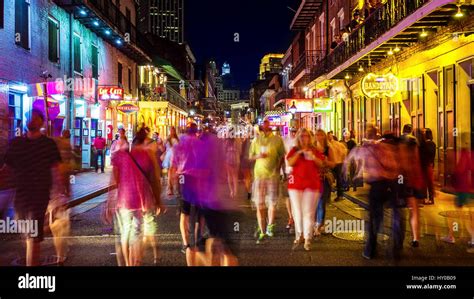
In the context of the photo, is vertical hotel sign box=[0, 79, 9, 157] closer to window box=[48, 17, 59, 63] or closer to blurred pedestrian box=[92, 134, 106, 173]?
window box=[48, 17, 59, 63]

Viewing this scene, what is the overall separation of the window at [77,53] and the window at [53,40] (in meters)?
1.91

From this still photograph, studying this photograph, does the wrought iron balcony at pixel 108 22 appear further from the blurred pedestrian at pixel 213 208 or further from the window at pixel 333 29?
the blurred pedestrian at pixel 213 208

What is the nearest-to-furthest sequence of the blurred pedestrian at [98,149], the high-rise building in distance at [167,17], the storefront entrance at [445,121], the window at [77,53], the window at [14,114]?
the storefront entrance at [445,121] < the window at [14,114] < the window at [77,53] < the blurred pedestrian at [98,149] < the high-rise building in distance at [167,17]

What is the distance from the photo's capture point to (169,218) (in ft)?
36.8

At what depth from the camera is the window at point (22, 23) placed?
16.2 metres

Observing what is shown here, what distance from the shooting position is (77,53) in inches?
877

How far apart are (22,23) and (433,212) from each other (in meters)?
13.5

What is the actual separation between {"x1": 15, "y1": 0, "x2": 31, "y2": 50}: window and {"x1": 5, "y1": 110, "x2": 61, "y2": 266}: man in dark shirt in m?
11.0

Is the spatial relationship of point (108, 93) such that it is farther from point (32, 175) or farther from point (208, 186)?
point (208, 186)

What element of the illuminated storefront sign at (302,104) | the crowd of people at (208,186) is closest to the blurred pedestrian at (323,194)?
the crowd of people at (208,186)

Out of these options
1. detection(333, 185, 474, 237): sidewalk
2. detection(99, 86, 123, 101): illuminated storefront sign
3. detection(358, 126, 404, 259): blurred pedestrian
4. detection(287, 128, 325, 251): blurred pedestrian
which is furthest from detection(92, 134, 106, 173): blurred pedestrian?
detection(358, 126, 404, 259): blurred pedestrian

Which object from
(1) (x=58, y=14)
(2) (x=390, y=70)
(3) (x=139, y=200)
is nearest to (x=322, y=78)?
(2) (x=390, y=70)

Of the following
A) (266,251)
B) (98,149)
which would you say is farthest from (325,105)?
(266,251)
